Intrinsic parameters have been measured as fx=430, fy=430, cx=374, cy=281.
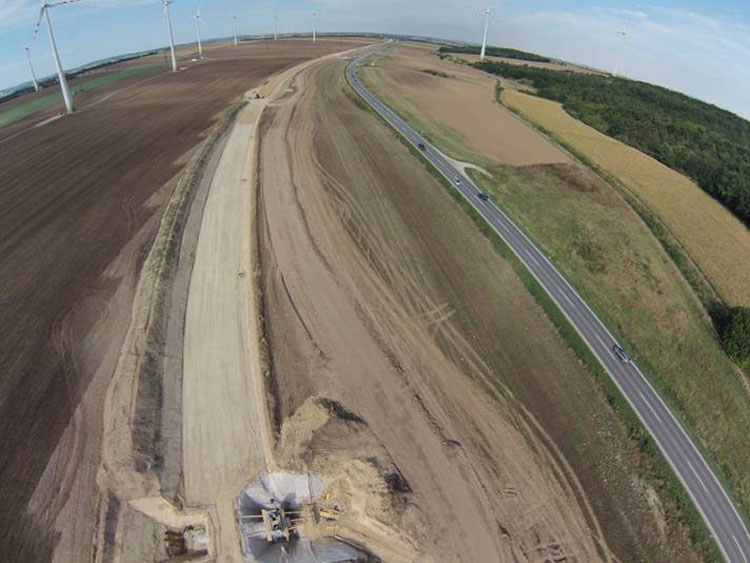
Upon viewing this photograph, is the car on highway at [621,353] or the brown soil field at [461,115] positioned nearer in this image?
the car on highway at [621,353]

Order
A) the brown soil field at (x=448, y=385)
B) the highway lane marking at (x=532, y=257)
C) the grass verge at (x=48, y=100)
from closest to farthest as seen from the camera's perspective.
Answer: the brown soil field at (x=448, y=385) < the highway lane marking at (x=532, y=257) < the grass verge at (x=48, y=100)

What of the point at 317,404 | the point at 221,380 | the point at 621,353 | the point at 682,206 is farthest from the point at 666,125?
the point at 221,380

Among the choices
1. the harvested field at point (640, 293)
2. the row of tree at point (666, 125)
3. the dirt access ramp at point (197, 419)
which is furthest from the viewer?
the row of tree at point (666, 125)

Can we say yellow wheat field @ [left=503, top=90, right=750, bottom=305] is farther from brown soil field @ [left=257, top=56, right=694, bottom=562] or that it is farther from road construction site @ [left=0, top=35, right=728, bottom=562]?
brown soil field @ [left=257, top=56, right=694, bottom=562]

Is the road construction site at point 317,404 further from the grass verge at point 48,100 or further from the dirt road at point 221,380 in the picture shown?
the grass verge at point 48,100

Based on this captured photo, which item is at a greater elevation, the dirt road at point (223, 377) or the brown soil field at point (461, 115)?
the brown soil field at point (461, 115)

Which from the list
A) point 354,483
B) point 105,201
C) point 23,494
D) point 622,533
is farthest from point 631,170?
point 23,494

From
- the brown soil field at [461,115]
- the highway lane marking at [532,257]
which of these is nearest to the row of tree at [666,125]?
the brown soil field at [461,115]

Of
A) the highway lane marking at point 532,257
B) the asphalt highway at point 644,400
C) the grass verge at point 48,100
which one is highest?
the grass verge at point 48,100
